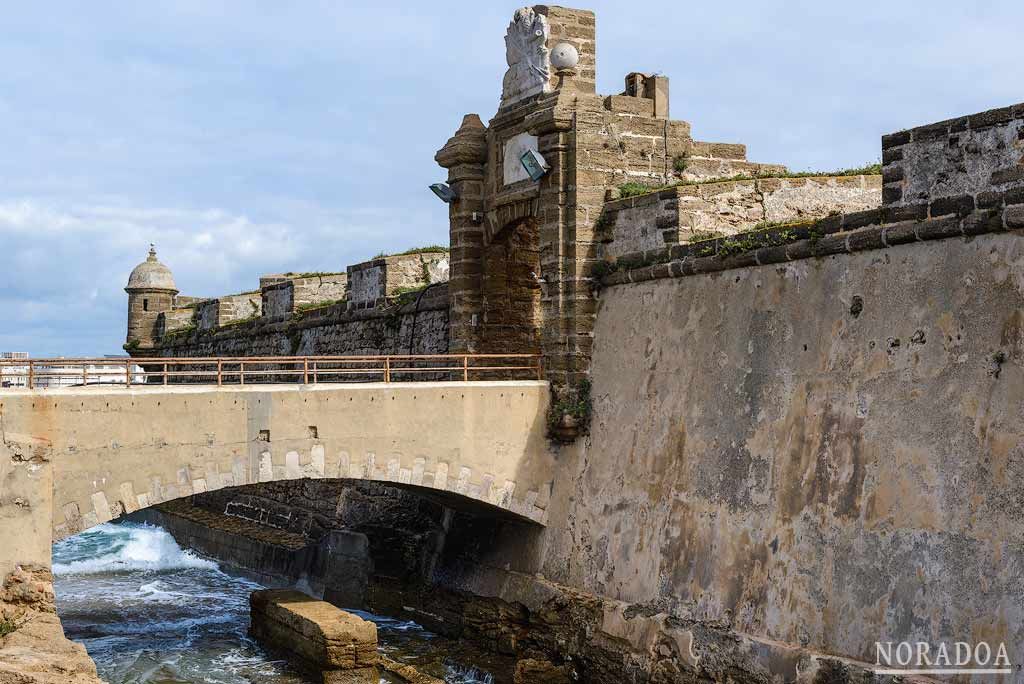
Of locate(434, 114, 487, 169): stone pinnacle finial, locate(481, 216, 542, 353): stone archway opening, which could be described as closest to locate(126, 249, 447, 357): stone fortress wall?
locate(481, 216, 542, 353): stone archway opening

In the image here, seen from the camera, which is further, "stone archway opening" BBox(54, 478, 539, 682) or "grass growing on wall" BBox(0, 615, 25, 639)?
"stone archway opening" BBox(54, 478, 539, 682)

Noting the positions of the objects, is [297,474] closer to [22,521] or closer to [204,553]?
[22,521]

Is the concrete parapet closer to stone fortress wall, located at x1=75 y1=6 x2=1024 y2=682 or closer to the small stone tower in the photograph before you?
stone fortress wall, located at x1=75 y1=6 x2=1024 y2=682

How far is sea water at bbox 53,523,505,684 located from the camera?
17531 mm

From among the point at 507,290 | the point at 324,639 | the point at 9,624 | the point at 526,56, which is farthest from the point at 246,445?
the point at 526,56

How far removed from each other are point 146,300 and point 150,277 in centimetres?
72

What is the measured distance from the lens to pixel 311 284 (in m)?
29.2

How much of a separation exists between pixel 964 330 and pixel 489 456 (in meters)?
6.99

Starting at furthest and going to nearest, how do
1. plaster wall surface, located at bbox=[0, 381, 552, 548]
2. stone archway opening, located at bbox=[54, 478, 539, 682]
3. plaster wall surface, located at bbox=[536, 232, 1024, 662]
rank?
1. stone archway opening, located at bbox=[54, 478, 539, 682]
2. plaster wall surface, located at bbox=[0, 381, 552, 548]
3. plaster wall surface, located at bbox=[536, 232, 1024, 662]

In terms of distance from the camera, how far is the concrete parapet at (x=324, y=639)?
55.1 feet

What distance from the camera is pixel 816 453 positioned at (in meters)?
13.8

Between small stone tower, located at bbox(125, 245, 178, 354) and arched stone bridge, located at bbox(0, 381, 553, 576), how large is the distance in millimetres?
23641

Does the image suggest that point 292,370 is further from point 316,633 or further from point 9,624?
point 9,624

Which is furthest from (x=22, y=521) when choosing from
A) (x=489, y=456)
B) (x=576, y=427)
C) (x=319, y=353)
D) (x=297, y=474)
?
(x=319, y=353)
